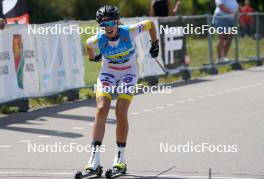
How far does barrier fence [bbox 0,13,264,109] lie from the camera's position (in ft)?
47.3

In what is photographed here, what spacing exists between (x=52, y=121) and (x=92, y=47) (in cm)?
444

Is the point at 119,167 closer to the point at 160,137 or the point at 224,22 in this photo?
the point at 160,137

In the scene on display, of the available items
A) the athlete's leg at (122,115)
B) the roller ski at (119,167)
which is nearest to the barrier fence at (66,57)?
the athlete's leg at (122,115)

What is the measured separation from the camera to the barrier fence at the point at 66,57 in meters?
14.4

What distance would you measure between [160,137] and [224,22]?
11.0 m

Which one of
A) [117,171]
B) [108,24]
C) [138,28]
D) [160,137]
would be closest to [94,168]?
[117,171]

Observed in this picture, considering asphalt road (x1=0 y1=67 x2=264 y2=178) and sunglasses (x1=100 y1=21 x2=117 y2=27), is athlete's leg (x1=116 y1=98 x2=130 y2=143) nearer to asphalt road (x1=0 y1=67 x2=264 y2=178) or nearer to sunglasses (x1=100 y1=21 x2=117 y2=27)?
asphalt road (x1=0 y1=67 x2=264 y2=178)

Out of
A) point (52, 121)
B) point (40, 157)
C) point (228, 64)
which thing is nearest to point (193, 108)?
point (52, 121)

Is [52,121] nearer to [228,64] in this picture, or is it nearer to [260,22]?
[228,64]

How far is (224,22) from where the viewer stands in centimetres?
2228

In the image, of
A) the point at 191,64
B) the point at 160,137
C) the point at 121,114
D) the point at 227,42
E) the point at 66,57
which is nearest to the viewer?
the point at 121,114

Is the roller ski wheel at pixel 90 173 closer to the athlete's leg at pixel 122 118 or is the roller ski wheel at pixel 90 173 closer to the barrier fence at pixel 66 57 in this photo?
the athlete's leg at pixel 122 118

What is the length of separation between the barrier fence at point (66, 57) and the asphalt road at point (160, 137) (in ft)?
1.62

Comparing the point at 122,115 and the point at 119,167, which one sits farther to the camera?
the point at 122,115
